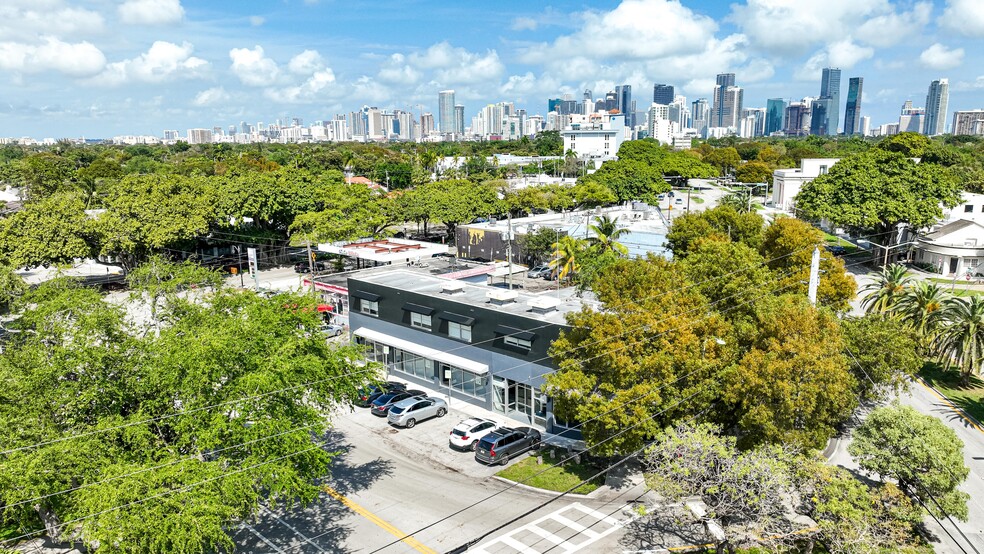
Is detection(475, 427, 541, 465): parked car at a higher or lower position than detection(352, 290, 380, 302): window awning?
lower

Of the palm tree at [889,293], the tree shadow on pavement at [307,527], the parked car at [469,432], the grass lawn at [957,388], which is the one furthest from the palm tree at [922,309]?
the tree shadow on pavement at [307,527]

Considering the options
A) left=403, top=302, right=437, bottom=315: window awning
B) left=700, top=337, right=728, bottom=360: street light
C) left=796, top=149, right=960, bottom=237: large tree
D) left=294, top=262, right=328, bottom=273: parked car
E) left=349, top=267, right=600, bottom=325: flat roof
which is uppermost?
left=796, top=149, right=960, bottom=237: large tree

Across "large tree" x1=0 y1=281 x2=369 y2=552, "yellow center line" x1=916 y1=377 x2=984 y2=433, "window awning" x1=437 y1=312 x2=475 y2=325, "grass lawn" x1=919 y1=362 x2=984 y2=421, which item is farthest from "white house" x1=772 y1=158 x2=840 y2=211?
"large tree" x1=0 y1=281 x2=369 y2=552

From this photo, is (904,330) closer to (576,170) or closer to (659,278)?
(659,278)

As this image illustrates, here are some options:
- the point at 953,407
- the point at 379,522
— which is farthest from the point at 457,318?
the point at 953,407

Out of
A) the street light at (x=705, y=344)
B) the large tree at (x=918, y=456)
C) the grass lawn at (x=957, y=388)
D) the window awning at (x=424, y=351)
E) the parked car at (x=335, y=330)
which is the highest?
the street light at (x=705, y=344)

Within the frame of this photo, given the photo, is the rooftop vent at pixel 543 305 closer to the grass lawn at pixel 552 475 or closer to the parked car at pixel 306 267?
the grass lawn at pixel 552 475

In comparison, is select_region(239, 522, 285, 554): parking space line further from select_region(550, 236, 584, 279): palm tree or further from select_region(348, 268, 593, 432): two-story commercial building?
select_region(550, 236, 584, 279): palm tree

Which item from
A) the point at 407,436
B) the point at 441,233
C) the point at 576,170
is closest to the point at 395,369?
the point at 407,436
